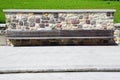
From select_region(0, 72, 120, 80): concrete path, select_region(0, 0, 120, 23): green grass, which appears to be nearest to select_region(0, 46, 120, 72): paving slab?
select_region(0, 72, 120, 80): concrete path

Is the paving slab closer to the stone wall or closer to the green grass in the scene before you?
the stone wall

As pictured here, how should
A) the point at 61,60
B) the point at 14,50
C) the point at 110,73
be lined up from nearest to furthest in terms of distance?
1. the point at 110,73
2. the point at 61,60
3. the point at 14,50

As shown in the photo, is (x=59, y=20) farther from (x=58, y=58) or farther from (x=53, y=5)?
(x=53, y=5)

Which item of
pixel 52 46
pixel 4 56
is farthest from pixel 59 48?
pixel 4 56

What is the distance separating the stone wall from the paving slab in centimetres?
67

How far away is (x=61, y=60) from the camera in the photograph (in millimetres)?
9805

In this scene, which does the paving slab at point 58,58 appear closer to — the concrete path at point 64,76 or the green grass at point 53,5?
the concrete path at point 64,76

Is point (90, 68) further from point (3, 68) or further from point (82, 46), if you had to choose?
point (82, 46)

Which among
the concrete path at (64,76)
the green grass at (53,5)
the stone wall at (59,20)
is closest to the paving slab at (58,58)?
the concrete path at (64,76)

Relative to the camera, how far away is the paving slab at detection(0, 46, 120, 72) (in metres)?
9.00

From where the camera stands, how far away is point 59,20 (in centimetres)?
1158

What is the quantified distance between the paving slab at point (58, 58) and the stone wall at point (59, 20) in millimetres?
670

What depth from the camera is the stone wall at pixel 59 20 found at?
11.5 meters

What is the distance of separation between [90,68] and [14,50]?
323cm
